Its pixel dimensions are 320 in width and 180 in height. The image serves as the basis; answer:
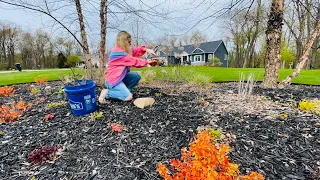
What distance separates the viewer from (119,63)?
11.2 ft

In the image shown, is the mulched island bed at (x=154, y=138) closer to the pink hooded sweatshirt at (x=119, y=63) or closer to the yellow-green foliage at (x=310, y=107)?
the yellow-green foliage at (x=310, y=107)

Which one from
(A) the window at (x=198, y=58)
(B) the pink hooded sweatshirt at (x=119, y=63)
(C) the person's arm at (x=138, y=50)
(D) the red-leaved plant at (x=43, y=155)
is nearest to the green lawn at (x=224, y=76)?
(C) the person's arm at (x=138, y=50)

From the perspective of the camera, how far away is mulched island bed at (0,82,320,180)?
6.03 feet

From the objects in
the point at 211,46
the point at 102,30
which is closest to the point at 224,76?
the point at 102,30

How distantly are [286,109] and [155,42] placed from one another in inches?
155

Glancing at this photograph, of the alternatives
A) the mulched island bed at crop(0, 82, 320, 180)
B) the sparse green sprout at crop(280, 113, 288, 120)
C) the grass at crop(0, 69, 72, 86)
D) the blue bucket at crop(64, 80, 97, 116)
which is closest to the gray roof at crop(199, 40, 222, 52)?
the grass at crop(0, 69, 72, 86)

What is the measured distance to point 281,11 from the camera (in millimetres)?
3861

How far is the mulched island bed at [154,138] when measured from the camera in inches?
72.4

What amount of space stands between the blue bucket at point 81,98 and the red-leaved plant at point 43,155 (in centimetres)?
87

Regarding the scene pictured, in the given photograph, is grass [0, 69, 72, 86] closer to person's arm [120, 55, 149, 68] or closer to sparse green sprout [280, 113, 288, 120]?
person's arm [120, 55, 149, 68]

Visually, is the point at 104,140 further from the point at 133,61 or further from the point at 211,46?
the point at 211,46

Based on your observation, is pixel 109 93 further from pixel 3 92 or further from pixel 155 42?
pixel 3 92

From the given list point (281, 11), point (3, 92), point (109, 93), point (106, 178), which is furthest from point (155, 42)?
point (106, 178)

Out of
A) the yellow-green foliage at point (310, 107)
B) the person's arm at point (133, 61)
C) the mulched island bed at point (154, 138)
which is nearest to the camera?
the mulched island bed at point (154, 138)
